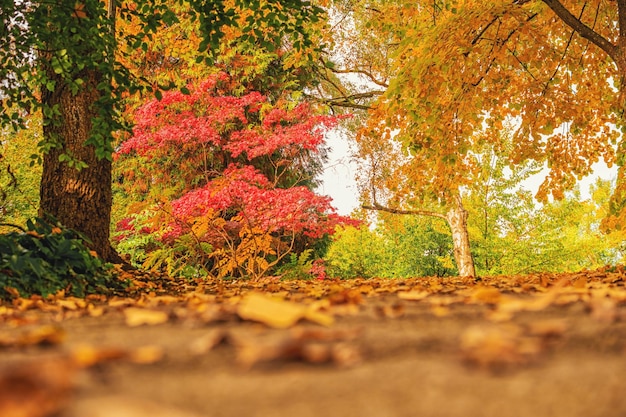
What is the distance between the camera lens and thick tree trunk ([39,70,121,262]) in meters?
5.64

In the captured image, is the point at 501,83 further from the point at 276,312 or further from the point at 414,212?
the point at 276,312

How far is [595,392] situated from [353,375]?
0.41 metres

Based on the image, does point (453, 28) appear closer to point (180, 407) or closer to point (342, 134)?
point (180, 407)

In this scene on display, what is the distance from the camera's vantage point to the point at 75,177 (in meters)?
5.67

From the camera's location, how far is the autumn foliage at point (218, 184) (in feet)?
30.2

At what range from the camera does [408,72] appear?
22.8 feet

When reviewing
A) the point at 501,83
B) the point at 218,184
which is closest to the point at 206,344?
the point at 501,83

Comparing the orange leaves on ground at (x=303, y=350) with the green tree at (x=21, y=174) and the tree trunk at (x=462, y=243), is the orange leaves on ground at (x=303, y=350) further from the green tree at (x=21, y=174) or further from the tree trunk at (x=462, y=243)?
the green tree at (x=21, y=174)

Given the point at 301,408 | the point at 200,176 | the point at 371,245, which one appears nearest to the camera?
the point at 301,408

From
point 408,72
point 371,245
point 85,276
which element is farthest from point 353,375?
point 371,245

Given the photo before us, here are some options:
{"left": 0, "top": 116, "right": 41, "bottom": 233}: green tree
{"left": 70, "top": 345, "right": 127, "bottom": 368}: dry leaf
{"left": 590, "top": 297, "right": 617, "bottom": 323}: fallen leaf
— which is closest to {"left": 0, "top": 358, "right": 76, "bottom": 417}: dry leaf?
{"left": 70, "top": 345, "right": 127, "bottom": 368}: dry leaf

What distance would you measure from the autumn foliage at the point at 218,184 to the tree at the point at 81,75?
7.80ft

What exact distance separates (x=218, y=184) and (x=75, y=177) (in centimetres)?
493

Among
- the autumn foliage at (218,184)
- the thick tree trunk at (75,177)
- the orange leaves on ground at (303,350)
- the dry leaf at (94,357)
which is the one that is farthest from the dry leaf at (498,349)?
the autumn foliage at (218,184)
